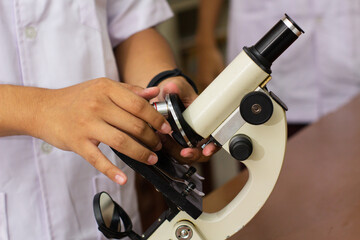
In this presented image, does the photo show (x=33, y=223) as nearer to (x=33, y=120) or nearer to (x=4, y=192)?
(x=4, y=192)

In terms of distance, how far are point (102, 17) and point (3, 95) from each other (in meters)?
0.32

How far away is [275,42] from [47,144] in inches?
16.9

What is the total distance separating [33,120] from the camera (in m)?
0.70

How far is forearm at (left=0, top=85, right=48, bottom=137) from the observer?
2.31 ft

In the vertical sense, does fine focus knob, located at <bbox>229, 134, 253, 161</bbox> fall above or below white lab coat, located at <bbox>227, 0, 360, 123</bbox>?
above

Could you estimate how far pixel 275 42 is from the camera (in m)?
0.66

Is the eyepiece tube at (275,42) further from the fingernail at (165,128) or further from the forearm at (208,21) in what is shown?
the forearm at (208,21)

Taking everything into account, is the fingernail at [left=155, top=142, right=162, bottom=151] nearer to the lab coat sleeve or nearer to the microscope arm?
the microscope arm

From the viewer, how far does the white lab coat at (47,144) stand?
0.85 metres

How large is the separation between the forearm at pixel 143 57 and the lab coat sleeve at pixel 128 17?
0.01 meters

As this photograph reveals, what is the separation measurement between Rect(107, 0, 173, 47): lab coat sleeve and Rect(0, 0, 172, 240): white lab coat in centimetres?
8

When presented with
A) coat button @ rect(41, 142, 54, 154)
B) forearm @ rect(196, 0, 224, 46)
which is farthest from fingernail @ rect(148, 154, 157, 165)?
forearm @ rect(196, 0, 224, 46)

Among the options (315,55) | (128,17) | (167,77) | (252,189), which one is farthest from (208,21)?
(252,189)

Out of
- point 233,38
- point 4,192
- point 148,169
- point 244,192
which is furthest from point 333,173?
point 233,38
